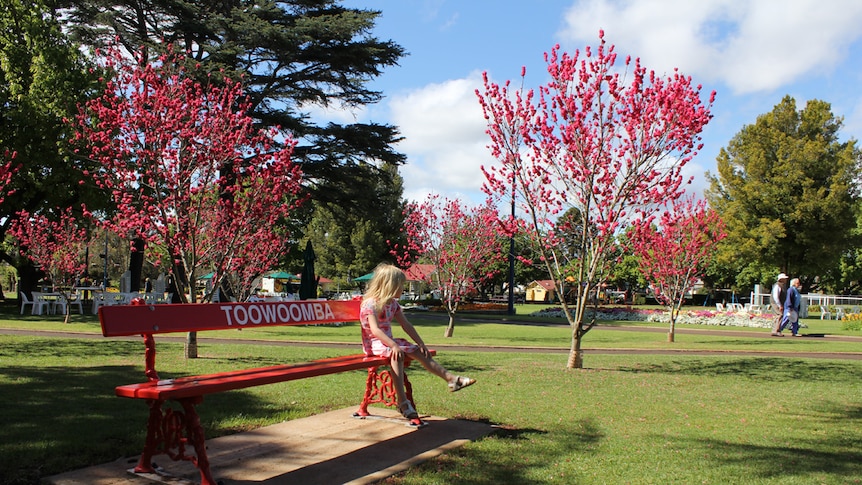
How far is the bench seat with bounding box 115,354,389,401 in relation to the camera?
4246mm

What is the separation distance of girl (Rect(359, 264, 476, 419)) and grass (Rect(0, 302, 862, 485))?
731 mm

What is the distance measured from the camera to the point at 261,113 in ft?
86.3

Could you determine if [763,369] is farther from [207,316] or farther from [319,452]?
[207,316]

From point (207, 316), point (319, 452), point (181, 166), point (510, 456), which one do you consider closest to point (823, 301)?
point (181, 166)

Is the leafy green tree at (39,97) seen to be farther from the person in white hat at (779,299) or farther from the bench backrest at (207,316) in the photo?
the person in white hat at (779,299)

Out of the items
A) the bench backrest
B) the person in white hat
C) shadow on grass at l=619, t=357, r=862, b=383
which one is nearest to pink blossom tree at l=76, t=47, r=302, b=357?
the bench backrest

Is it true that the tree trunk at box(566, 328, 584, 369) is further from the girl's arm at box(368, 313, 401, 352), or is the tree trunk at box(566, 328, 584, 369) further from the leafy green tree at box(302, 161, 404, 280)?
the leafy green tree at box(302, 161, 404, 280)

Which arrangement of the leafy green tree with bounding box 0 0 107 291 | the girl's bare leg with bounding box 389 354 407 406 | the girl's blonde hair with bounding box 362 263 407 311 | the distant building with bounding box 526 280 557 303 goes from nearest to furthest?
the girl's bare leg with bounding box 389 354 407 406 < the girl's blonde hair with bounding box 362 263 407 311 < the leafy green tree with bounding box 0 0 107 291 < the distant building with bounding box 526 280 557 303

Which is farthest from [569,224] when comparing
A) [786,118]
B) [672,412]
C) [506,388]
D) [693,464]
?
[786,118]

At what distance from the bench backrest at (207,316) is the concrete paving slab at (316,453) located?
92 centimetres

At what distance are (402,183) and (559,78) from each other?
54.1 m

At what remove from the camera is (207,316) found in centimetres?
533

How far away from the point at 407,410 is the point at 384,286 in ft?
3.71

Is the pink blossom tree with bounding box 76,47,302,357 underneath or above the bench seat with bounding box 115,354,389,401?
above
